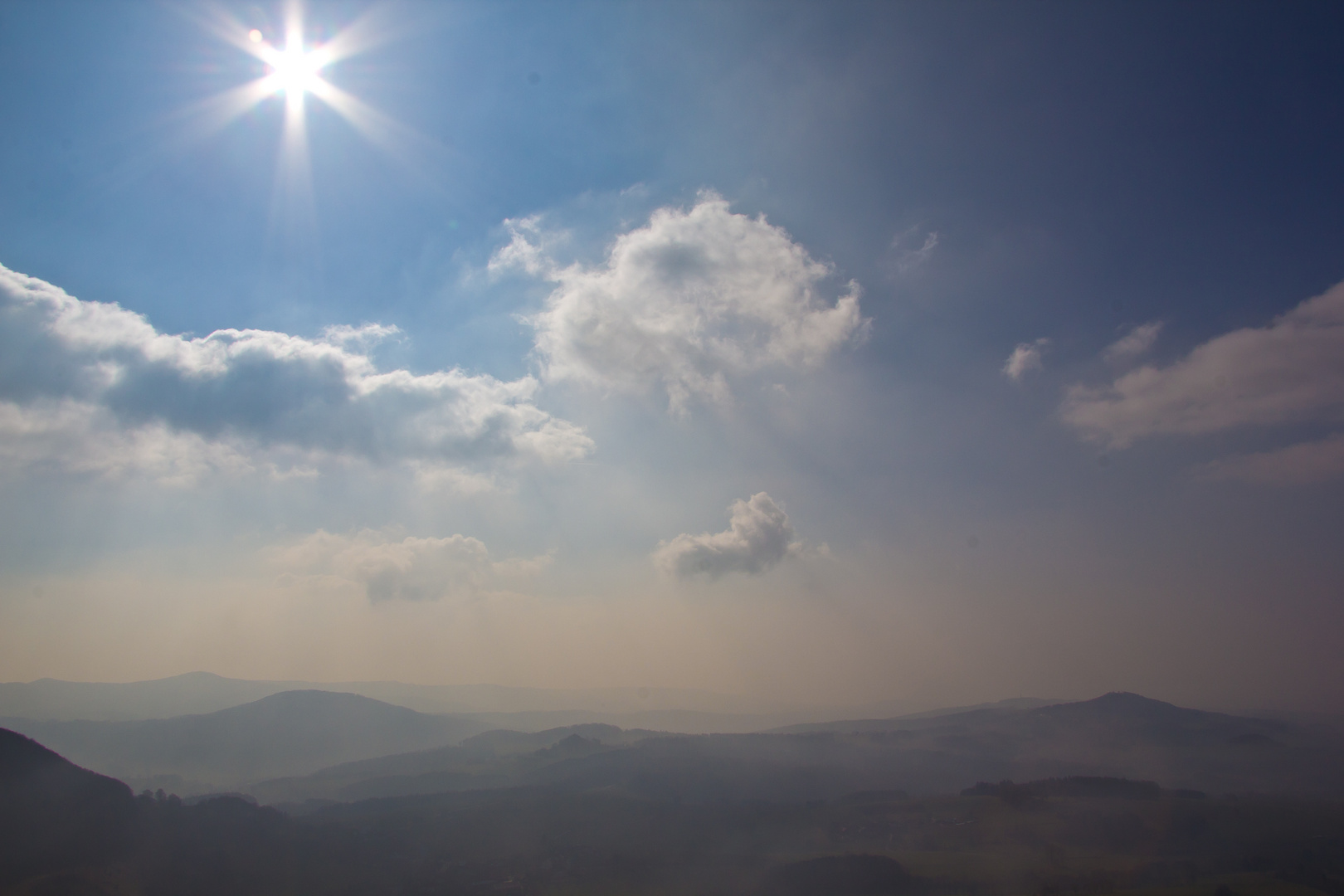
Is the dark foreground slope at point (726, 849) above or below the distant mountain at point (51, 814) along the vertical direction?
below

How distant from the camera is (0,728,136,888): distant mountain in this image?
73500mm

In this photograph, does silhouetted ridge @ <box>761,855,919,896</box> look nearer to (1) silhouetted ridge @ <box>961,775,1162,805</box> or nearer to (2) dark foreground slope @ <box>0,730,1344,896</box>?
(2) dark foreground slope @ <box>0,730,1344,896</box>

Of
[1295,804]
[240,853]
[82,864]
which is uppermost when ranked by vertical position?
[82,864]

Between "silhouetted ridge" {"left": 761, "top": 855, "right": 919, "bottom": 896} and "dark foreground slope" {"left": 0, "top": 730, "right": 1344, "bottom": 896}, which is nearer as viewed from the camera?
"dark foreground slope" {"left": 0, "top": 730, "right": 1344, "bottom": 896}

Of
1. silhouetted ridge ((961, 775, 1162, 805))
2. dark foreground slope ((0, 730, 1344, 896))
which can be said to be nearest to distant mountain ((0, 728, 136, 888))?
dark foreground slope ((0, 730, 1344, 896))

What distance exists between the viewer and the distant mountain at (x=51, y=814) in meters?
73.5

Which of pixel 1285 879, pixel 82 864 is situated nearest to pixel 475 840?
pixel 82 864

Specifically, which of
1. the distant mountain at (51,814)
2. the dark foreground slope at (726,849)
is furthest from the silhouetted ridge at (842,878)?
the distant mountain at (51,814)

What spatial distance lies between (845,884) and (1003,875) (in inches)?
1148

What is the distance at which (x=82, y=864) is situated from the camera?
7775 cm

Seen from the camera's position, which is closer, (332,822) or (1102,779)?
(332,822)

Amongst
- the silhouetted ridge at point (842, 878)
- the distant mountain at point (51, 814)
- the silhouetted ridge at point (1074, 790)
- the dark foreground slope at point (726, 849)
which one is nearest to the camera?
the distant mountain at point (51, 814)

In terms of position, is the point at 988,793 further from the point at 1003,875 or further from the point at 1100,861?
the point at 1003,875

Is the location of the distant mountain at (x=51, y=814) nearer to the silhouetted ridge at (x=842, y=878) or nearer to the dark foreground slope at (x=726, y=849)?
the dark foreground slope at (x=726, y=849)
